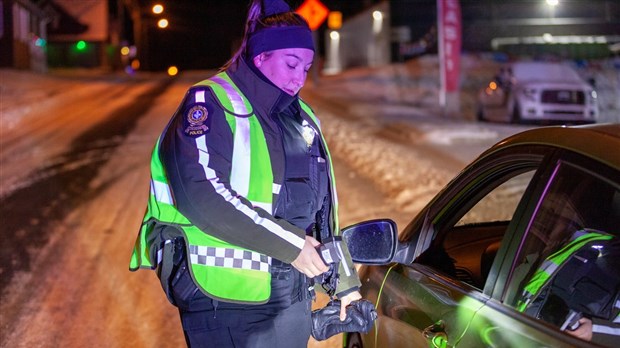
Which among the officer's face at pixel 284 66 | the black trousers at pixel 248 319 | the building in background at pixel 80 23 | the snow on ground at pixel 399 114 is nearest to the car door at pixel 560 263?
the black trousers at pixel 248 319

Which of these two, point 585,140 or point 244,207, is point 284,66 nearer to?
point 244,207

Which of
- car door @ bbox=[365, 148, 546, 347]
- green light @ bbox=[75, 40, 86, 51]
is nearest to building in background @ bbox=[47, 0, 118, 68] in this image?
green light @ bbox=[75, 40, 86, 51]

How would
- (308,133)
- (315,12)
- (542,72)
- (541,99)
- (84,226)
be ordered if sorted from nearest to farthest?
1. (308,133)
2. (84,226)
3. (541,99)
4. (542,72)
5. (315,12)

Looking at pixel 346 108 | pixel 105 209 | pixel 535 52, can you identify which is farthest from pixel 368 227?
pixel 535 52

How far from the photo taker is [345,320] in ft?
9.05

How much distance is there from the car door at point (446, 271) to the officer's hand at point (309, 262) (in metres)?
0.42

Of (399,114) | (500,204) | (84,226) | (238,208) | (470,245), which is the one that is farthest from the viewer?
(399,114)

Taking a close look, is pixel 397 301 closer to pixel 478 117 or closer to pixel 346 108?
pixel 478 117

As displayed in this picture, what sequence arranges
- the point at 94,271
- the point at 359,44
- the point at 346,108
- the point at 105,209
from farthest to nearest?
the point at 359,44, the point at 346,108, the point at 105,209, the point at 94,271

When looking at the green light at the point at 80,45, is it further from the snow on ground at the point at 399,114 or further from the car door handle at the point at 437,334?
the car door handle at the point at 437,334

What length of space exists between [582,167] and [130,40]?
71923mm

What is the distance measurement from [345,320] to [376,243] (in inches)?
14.1

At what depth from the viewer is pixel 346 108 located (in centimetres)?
2350

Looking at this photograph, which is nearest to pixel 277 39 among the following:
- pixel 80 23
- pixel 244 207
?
pixel 244 207
